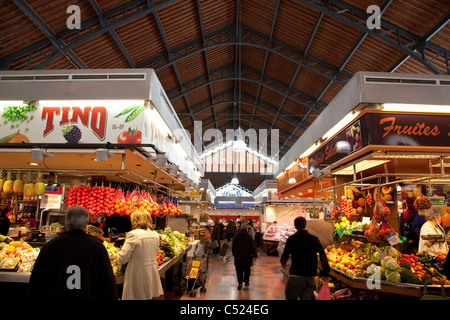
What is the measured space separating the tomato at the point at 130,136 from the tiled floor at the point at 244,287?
3.43 meters

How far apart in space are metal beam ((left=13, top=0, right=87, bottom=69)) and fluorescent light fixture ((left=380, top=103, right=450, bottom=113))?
22.6ft

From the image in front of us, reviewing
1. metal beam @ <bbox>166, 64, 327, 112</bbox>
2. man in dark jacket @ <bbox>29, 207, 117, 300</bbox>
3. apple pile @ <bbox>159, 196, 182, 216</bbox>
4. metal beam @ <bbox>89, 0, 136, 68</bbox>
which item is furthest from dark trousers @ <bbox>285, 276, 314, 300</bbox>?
metal beam @ <bbox>166, 64, 327, 112</bbox>

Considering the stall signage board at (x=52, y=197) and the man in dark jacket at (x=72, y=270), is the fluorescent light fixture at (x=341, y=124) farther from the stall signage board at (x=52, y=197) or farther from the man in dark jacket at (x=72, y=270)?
the stall signage board at (x=52, y=197)

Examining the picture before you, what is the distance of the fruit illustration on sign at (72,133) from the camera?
15.2 ft

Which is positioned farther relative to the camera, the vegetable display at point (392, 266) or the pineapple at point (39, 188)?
the pineapple at point (39, 188)

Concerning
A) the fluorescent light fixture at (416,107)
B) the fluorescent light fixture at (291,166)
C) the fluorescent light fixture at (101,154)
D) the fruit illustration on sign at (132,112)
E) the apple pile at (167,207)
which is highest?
the fruit illustration on sign at (132,112)

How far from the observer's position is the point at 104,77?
15.4ft

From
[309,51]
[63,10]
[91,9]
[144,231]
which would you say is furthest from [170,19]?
[144,231]

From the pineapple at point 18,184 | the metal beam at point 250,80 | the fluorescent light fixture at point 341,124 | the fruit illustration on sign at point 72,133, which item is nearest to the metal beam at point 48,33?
the fruit illustration on sign at point 72,133

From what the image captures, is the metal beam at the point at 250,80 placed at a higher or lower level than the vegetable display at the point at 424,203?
higher

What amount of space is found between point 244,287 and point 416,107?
205 inches

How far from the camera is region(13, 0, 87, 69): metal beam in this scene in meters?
6.17

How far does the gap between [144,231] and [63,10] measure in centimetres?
584

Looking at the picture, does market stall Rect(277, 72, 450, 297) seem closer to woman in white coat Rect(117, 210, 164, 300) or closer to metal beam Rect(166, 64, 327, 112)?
woman in white coat Rect(117, 210, 164, 300)
